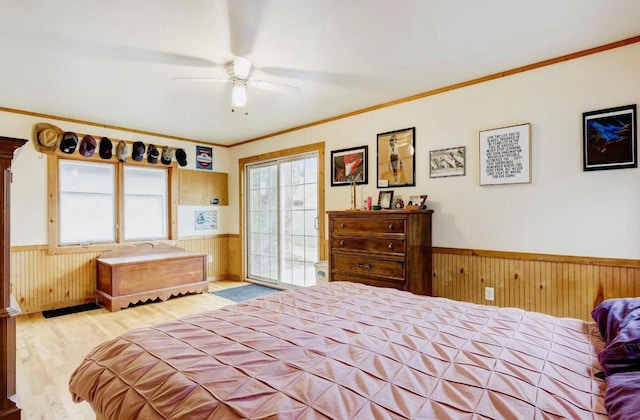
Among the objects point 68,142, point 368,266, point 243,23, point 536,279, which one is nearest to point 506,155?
point 536,279

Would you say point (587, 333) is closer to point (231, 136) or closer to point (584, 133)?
point (584, 133)

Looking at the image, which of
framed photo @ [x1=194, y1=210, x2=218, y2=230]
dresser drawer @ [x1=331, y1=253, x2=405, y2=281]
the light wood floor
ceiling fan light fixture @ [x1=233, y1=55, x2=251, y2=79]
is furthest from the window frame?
dresser drawer @ [x1=331, y1=253, x2=405, y2=281]

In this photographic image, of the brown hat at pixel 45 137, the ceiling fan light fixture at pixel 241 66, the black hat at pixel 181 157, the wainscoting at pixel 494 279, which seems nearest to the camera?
the wainscoting at pixel 494 279

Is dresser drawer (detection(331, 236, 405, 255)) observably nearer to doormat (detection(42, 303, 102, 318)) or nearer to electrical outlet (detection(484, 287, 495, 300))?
electrical outlet (detection(484, 287, 495, 300))

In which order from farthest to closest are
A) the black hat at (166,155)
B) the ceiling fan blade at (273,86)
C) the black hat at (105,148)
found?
the black hat at (166,155)
the black hat at (105,148)
the ceiling fan blade at (273,86)

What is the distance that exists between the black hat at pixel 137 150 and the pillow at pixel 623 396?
217 inches

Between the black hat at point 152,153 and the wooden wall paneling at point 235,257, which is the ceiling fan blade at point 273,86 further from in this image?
the wooden wall paneling at point 235,257

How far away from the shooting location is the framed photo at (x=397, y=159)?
3639 millimetres

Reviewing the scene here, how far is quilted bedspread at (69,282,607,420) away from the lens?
0.92 m

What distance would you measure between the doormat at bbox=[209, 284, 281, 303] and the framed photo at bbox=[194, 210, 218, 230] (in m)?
1.25

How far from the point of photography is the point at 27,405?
2148 mm

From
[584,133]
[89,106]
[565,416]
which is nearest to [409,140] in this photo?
[584,133]

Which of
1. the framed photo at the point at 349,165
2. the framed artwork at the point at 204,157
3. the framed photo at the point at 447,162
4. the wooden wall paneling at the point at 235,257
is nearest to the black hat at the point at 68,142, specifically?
the framed artwork at the point at 204,157

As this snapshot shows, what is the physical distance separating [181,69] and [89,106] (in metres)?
1.79
